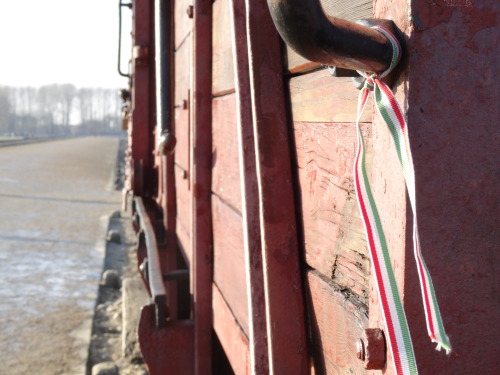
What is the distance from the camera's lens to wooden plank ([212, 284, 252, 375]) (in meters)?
2.02

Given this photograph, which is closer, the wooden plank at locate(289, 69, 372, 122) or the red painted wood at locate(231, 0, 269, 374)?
the wooden plank at locate(289, 69, 372, 122)

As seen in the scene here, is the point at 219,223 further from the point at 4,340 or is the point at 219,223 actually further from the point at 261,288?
the point at 4,340

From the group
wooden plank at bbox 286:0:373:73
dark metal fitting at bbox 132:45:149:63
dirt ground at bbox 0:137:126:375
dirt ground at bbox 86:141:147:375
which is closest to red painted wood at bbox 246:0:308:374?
wooden plank at bbox 286:0:373:73

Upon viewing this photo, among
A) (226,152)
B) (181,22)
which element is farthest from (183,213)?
(226,152)

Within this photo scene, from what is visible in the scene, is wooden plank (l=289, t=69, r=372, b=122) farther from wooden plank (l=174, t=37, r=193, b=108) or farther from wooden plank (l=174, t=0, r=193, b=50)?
wooden plank (l=174, t=0, r=193, b=50)

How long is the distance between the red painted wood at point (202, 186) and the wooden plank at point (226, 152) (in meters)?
0.06

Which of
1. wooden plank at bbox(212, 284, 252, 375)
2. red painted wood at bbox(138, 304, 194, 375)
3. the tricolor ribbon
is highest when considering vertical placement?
the tricolor ribbon

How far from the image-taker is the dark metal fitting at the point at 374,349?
88 centimetres

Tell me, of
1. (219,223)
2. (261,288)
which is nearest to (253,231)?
(261,288)

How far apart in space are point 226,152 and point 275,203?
0.91 meters

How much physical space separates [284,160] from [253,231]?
214mm

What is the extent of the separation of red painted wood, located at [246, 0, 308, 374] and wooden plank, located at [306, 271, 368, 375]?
0.13 feet

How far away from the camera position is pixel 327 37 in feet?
2.55

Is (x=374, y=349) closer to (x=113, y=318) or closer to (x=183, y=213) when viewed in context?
(x=183, y=213)
